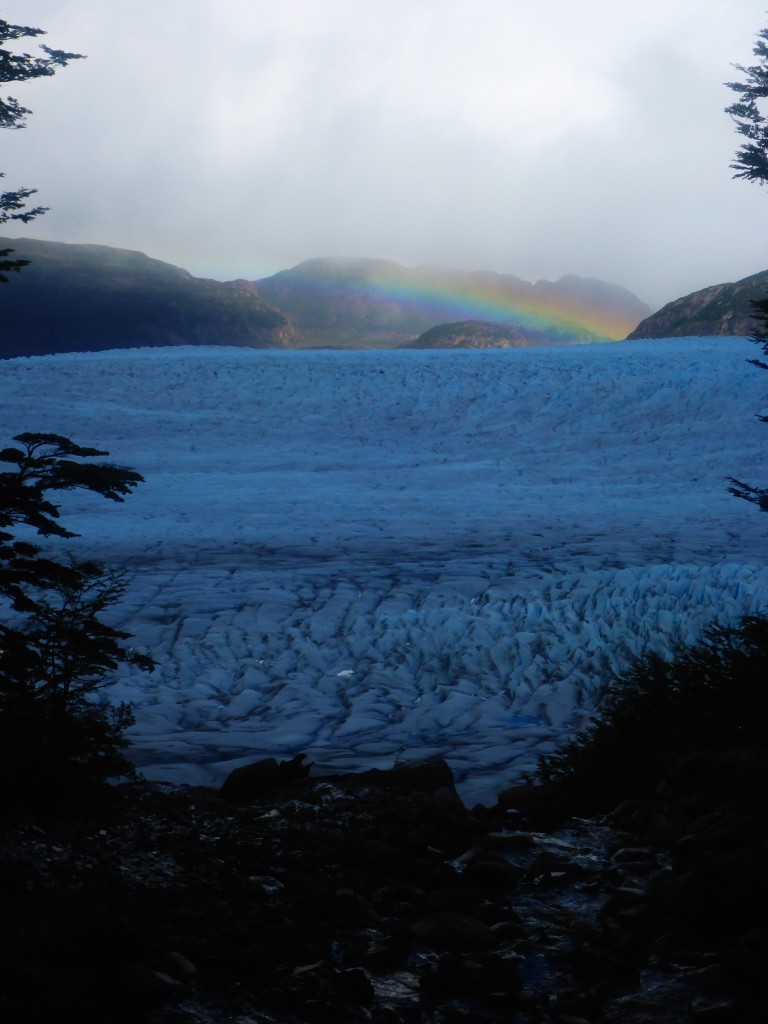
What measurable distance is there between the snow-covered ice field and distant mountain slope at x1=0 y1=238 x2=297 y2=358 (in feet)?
224

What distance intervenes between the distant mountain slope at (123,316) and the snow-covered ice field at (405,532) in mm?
68154

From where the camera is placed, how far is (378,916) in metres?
4.41

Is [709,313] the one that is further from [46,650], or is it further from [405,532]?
[46,650]

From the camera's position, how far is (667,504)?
18.5 metres

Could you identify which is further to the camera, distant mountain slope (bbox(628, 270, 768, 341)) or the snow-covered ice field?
distant mountain slope (bbox(628, 270, 768, 341))

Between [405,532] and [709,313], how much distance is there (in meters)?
54.7

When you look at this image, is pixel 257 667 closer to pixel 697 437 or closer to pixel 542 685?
pixel 542 685

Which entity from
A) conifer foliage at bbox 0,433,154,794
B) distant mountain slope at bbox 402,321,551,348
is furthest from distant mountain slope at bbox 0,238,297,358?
conifer foliage at bbox 0,433,154,794

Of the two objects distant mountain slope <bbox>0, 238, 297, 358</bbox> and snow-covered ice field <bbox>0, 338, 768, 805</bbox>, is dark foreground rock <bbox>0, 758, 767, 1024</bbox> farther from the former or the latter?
distant mountain slope <bbox>0, 238, 297, 358</bbox>

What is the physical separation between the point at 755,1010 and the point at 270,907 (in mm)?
2096

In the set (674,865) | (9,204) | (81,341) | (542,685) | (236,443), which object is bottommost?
(542,685)

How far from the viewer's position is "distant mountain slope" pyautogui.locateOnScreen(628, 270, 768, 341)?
5964cm

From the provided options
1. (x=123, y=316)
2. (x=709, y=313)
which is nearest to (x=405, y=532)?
(x=709, y=313)

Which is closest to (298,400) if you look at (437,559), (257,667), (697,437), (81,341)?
(697,437)
